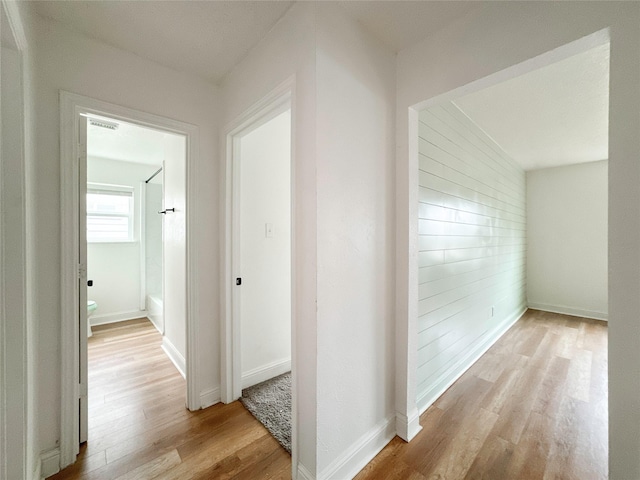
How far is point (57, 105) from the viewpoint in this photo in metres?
1.42

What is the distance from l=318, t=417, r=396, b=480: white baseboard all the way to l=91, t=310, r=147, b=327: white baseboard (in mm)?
4108

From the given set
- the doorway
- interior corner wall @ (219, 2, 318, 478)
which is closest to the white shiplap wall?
interior corner wall @ (219, 2, 318, 478)

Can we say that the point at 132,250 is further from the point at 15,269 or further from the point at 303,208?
the point at 303,208

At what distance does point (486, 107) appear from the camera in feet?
7.93

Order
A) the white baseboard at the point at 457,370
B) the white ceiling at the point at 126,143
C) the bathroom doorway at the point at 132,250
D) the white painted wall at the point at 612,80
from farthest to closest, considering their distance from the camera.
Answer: the white ceiling at the point at 126,143, the bathroom doorway at the point at 132,250, the white baseboard at the point at 457,370, the white painted wall at the point at 612,80

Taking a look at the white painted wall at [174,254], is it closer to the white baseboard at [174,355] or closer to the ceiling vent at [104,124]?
the white baseboard at [174,355]

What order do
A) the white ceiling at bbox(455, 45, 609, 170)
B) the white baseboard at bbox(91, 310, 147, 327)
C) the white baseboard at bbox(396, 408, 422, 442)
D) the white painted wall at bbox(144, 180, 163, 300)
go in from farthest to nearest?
the white painted wall at bbox(144, 180, 163, 300), the white baseboard at bbox(91, 310, 147, 327), the white ceiling at bbox(455, 45, 609, 170), the white baseboard at bbox(396, 408, 422, 442)

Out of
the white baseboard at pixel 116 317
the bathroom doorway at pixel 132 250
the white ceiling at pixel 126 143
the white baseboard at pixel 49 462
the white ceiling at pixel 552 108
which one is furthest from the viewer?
the white baseboard at pixel 116 317

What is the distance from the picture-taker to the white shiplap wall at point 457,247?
1.95 m

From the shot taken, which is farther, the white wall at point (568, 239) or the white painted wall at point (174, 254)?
the white wall at point (568, 239)

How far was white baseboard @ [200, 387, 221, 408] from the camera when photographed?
194 centimetres

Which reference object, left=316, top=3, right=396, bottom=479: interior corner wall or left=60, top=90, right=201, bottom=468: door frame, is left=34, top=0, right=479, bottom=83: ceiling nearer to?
left=316, top=3, right=396, bottom=479: interior corner wall

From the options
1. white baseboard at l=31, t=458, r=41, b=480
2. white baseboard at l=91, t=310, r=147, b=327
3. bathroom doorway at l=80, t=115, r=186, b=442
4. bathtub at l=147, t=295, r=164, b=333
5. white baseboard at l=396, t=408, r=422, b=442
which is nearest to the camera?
white baseboard at l=31, t=458, r=41, b=480

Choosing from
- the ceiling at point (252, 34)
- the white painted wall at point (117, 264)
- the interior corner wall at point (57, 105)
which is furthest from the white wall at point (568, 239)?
the white painted wall at point (117, 264)
